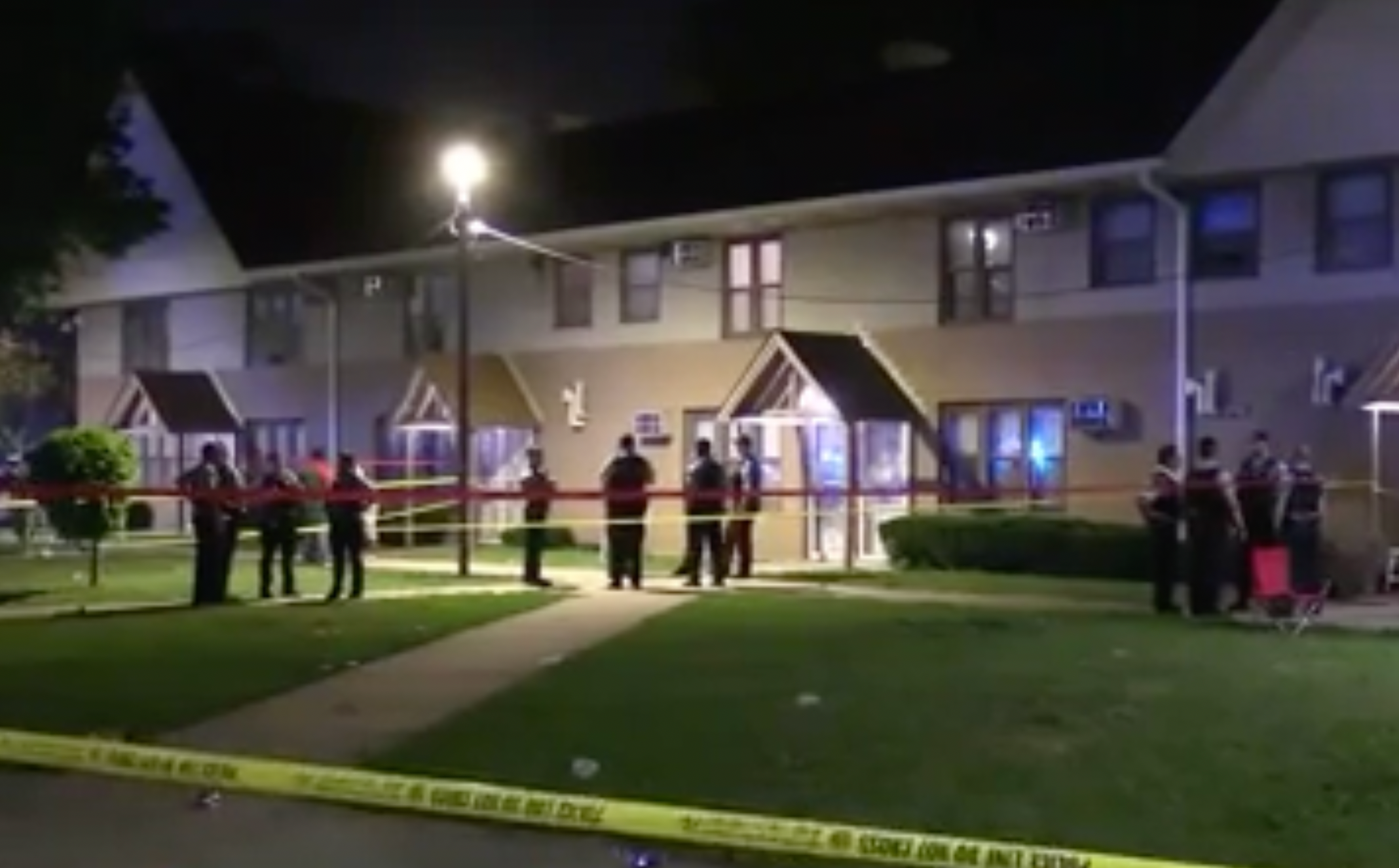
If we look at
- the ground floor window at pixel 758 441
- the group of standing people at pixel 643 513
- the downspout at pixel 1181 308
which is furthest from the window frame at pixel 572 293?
the group of standing people at pixel 643 513

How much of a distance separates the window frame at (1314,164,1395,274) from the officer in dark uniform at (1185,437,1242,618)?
7742mm

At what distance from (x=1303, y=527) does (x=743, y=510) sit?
20.0 feet

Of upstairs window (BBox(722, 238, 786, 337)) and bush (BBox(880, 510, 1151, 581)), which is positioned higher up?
upstairs window (BBox(722, 238, 786, 337))

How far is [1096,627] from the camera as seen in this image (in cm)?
1734

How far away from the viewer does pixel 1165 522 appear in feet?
61.7

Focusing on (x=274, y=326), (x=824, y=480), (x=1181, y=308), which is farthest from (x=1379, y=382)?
(x=274, y=326)

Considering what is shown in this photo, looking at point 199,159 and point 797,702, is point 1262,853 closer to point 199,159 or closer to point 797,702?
point 797,702

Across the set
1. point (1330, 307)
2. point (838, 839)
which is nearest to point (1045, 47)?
point (1330, 307)

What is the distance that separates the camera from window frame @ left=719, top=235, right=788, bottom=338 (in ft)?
104

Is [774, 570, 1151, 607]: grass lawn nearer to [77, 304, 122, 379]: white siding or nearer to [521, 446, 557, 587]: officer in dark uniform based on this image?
[521, 446, 557, 587]: officer in dark uniform

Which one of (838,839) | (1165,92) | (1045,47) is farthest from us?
(1045,47)

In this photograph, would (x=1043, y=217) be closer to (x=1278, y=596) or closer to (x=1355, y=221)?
(x=1355, y=221)

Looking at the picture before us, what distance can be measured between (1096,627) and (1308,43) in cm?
1201

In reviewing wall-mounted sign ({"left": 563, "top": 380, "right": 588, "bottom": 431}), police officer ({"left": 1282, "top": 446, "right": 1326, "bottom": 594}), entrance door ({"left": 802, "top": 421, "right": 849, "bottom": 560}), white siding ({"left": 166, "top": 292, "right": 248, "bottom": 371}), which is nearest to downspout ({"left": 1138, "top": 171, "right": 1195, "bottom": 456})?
entrance door ({"left": 802, "top": 421, "right": 849, "bottom": 560})
